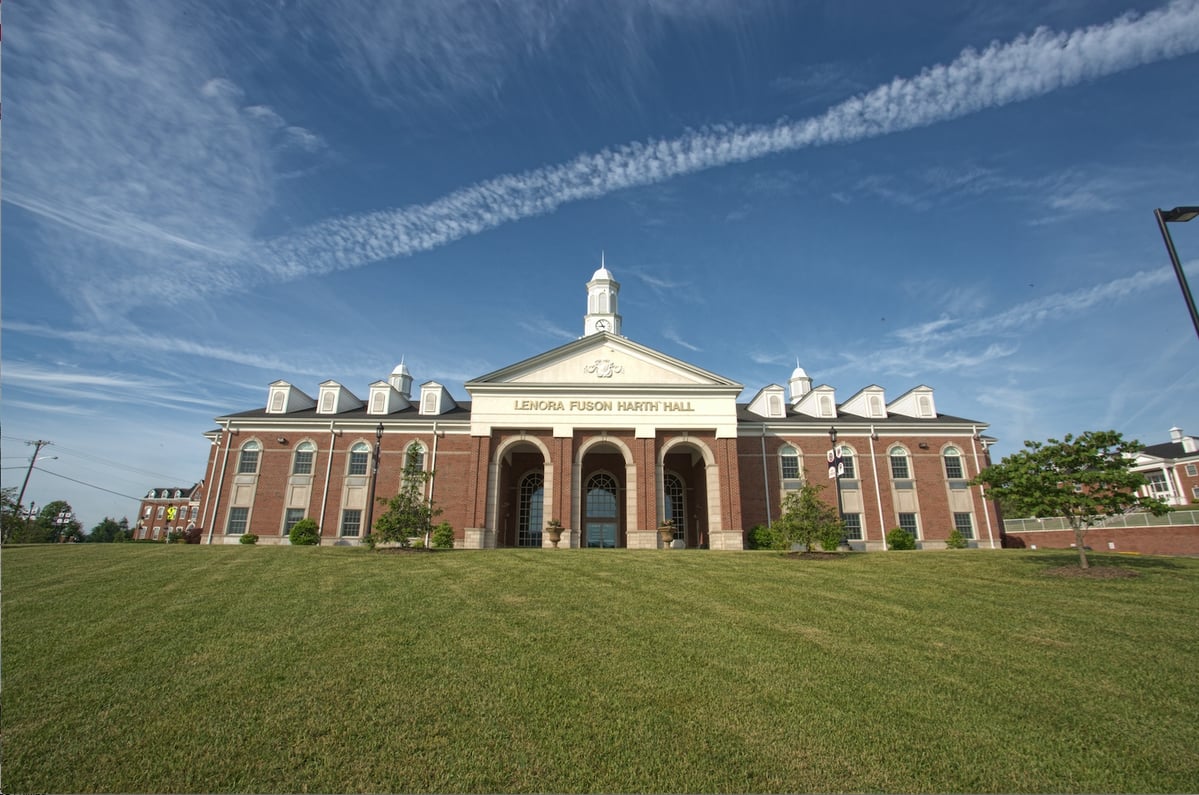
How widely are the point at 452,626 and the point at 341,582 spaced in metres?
5.42

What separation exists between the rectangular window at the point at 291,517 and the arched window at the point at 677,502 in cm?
2243

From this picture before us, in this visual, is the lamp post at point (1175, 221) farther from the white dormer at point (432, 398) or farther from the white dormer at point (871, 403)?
the white dormer at point (432, 398)

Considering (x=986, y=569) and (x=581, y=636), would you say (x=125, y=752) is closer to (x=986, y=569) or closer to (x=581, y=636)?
(x=581, y=636)

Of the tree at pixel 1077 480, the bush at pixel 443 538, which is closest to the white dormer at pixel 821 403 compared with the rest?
the tree at pixel 1077 480

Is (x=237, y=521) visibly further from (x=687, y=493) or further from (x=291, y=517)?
(x=687, y=493)

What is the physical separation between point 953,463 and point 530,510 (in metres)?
26.9

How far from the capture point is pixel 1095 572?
15.3 metres

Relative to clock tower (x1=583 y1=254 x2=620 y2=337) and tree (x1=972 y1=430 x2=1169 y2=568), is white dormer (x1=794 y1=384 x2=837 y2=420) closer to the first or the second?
clock tower (x1=583 y1=254 x2=620 y2=337)

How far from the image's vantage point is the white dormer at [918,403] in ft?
123

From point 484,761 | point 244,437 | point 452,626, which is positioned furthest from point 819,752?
point 244,437

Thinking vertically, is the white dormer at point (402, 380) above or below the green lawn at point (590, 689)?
above

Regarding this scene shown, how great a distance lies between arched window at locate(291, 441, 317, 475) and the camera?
35.2m

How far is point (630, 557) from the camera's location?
802 inches

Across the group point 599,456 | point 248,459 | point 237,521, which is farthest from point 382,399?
point 599,456
